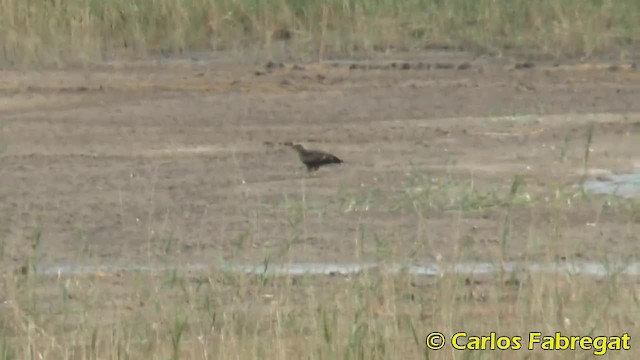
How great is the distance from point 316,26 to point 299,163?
7307 millimetres

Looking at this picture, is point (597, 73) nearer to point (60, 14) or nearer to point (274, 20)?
point (274, 20)

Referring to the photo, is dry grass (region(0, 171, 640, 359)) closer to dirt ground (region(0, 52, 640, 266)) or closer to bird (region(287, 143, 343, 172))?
dirt ground (region(0, 52, 640, 266))

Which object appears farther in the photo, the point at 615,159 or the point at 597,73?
the point at 597,73

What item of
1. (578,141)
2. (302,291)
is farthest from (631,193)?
(302,291)

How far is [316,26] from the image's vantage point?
20.2 meters

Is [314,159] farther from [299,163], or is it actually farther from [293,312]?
[293,312]

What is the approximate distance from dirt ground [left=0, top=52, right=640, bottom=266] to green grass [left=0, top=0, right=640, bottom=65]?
0.67 metres

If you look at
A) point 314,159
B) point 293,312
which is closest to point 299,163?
point 314,159

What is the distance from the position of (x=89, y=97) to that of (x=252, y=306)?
370 inches

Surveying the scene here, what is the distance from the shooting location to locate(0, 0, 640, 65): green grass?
63.9ft

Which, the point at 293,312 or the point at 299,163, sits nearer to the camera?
the point at 293,312

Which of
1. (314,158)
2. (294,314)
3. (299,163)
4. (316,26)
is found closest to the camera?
(294,314)

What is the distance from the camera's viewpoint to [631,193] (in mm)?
11469

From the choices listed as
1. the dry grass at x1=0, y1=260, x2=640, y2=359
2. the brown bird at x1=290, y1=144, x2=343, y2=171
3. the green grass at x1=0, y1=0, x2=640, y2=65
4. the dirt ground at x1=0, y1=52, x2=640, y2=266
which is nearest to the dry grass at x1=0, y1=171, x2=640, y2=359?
the dry grass at x1=0, y1=260, x2=640, y2=359
